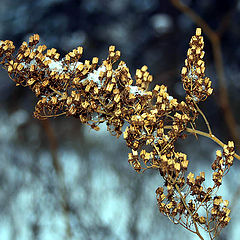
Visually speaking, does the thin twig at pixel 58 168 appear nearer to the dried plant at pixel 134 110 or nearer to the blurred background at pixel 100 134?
the blurred background at pixel 100 134

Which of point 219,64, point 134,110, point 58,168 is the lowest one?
point 134,110

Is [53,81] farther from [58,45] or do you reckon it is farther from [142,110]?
[58,45]

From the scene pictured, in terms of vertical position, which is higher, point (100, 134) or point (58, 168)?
point (100, 134)

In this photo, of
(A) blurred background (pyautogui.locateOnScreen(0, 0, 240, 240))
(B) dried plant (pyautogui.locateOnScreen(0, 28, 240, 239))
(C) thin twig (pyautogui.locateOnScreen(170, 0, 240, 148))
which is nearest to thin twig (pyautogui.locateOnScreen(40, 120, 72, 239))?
(A) blurred background (pyautogui.locateOnScreen(0, 0, 240, 240))

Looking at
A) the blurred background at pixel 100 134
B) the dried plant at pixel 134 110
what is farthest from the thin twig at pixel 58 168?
the dried plant at pixel 134 110

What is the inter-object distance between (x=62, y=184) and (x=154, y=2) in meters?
0.90

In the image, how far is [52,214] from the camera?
4.97 feet

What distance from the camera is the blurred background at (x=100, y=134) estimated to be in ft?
4.76

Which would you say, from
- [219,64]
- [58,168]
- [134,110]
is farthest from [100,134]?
[134,110]

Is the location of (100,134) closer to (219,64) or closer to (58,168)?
(58,168)

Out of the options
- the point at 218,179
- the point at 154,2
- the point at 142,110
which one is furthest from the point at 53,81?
the point at 154,2

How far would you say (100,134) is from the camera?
5.15 ft

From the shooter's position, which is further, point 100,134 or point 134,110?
point 100,134

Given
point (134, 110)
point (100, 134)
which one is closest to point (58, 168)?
point (100, 134)
